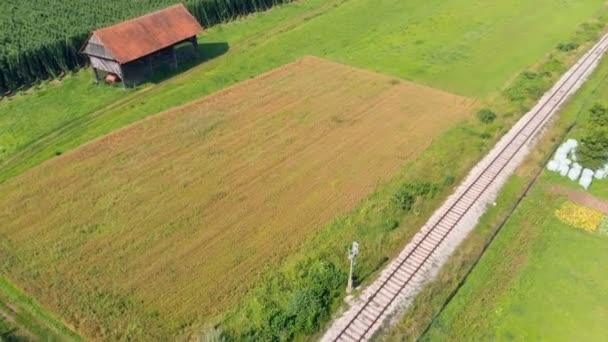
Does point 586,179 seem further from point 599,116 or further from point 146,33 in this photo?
point 146,33

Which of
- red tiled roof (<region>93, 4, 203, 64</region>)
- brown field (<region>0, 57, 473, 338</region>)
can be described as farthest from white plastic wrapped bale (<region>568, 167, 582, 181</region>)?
red tiled roof (<region>93, 4, 203, 64</region>)

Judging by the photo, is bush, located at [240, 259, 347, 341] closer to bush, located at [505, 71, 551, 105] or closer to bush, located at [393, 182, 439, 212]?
bush, located at [393, 182, 439, 212]

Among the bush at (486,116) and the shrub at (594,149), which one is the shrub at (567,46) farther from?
the shrub at (594,149)

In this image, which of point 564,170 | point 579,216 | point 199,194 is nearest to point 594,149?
point 564,170

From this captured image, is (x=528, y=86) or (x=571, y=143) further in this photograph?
(x=528, y=86)

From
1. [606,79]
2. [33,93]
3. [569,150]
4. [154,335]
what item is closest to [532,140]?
[569,150]

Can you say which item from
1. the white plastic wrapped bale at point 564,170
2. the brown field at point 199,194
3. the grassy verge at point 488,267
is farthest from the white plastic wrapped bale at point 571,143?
the brown field at point 199,194

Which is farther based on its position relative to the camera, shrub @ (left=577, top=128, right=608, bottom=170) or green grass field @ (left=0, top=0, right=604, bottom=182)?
green grass field @ (left=0, top=0, right=604, bottom=182)
